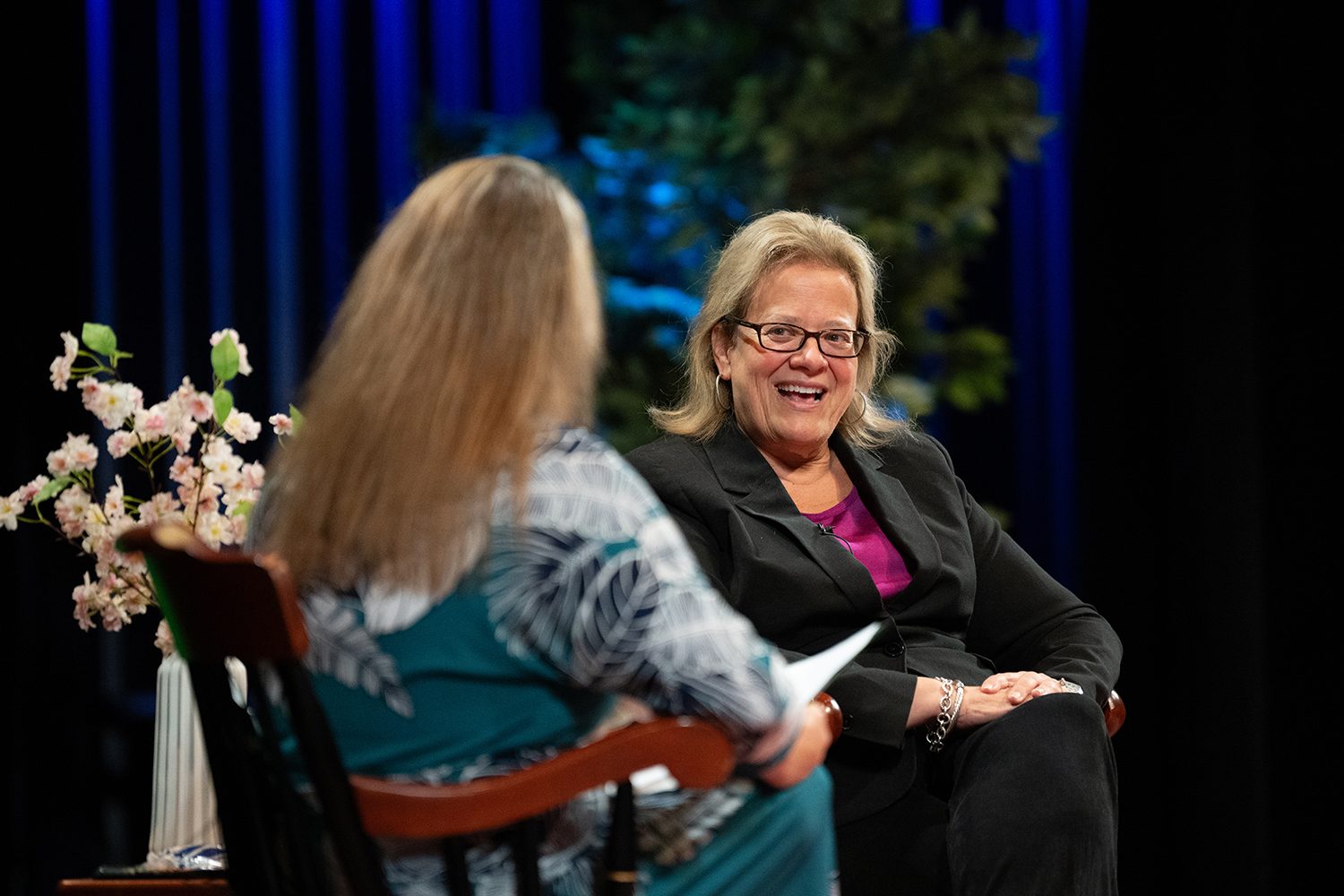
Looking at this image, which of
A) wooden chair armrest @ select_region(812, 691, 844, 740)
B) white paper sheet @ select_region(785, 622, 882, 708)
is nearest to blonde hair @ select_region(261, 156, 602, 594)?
white paper sheet @ select_region(785, 622, 882, 708)

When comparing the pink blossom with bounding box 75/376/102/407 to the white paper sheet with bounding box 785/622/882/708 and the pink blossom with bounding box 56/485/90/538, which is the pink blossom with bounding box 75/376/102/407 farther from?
the white paper sheet with bounding box 785/622/882/708

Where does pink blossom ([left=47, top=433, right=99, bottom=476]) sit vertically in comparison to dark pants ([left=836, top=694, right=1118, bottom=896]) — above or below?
above

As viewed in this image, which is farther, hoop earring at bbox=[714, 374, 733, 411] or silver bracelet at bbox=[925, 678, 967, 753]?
hoop earring at bbox=[714, 374, 733, 411]

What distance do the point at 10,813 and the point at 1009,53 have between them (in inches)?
119

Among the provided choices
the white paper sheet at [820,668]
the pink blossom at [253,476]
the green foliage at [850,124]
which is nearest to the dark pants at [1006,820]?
the white paper sheet at [820,668]

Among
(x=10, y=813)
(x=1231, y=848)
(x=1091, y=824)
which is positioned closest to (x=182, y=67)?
(x=10, y=813)

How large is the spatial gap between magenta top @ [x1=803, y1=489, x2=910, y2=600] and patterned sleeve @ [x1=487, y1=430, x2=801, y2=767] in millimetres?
845

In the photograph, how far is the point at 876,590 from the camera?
178 cm

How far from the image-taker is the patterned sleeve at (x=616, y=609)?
1.01 meters

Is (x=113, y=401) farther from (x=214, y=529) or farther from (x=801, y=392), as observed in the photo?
(x=801, y=392)

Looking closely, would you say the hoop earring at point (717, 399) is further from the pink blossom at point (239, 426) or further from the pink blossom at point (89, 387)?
the pink blossom at point (89, 387)

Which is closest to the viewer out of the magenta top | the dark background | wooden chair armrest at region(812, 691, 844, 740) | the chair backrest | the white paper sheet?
the chair backrest

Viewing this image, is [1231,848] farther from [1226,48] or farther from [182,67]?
[182,67]

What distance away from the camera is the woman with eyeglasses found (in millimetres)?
1536
